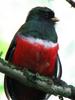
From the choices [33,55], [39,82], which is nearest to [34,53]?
[33,55]

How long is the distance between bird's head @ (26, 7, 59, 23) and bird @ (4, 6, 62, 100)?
0.05m

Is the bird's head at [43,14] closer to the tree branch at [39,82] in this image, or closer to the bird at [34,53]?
the bird at [34,53]

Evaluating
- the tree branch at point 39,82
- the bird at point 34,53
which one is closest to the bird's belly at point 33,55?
the bird at point 34,53

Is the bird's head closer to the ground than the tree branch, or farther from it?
farther from it

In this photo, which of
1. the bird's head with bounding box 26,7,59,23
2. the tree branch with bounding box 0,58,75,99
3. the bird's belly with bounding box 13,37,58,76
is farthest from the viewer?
the bird's head with bounding box 26,7,59,23

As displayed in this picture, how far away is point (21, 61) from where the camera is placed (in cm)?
450

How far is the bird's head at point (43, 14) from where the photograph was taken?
16.4 ft

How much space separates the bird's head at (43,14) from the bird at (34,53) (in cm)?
5

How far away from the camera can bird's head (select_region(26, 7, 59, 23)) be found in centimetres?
501

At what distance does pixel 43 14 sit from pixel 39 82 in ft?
5.00

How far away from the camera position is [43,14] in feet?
16.6

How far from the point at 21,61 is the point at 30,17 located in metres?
0.78

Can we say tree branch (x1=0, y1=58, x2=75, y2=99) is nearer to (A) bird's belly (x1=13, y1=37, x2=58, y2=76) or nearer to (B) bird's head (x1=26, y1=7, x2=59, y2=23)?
(A) bird's belly (x1=13, y1=37, x2=58, y2=76)

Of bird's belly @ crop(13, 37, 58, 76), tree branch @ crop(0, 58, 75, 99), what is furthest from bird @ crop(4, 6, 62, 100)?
tree branch @ crop(0, 58, 75, 99)
